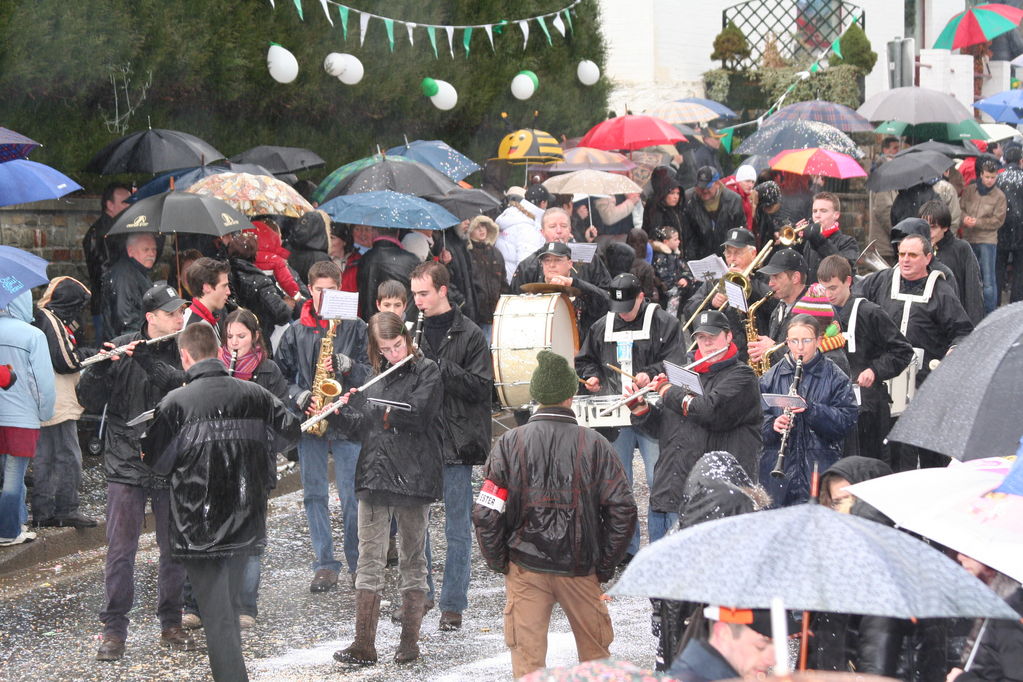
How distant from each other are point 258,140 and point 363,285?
447cm

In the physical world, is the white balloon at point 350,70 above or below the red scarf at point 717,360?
above

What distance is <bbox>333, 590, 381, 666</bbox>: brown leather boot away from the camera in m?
7.45

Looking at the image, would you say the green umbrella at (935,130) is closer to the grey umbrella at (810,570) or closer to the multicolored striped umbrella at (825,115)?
the multicolored striped umbrella at (825,115)

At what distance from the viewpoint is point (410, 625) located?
24.7 ft

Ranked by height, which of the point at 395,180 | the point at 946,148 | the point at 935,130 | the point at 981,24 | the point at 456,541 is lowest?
the point at 456,541

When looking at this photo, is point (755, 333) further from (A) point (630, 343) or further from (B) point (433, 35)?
(B) point (433, 35)

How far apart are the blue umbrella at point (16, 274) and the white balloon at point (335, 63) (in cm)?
722

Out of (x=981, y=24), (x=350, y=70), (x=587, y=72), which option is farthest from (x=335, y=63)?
(x=981, y=24)

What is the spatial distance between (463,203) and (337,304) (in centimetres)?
410

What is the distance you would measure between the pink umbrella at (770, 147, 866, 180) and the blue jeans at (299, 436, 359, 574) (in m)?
7.77

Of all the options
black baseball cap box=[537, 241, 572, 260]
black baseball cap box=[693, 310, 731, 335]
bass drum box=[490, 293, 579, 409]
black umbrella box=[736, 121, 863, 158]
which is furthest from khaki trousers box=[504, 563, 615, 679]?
black umbrella box=[736, 121, 863, 158]

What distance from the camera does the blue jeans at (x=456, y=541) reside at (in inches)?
320

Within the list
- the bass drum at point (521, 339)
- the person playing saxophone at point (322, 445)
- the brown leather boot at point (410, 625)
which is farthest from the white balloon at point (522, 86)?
the brown leather boot at point (410, 625)

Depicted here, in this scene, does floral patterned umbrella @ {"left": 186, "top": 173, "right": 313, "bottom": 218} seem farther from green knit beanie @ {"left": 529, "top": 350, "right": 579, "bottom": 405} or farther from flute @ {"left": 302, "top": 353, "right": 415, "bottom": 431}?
green knit beanie @ {"left": 529, "top": 350, "right": 579, "bottom": 405}
